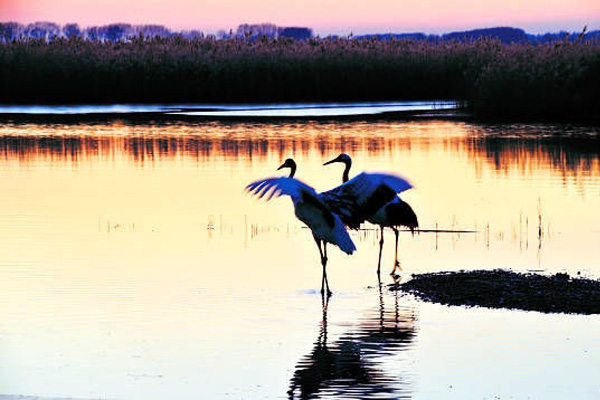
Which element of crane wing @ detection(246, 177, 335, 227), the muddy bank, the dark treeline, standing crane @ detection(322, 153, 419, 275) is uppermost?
the dark treeline

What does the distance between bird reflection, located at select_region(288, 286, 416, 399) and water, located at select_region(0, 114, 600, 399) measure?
2 centimetres

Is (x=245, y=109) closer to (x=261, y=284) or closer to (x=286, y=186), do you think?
(x=261, y=284)

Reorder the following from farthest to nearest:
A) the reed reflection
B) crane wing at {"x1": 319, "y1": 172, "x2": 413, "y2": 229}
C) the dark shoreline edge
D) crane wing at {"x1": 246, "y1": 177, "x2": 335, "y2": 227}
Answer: the dark shoreline edge < the reed reflection < crane wing at {"x1": 319, "y1": 172, "x2": 413, "y2": 229} < crane wing at {"x1": 246, "y1": 177, "x2": 335, "y2": 227}

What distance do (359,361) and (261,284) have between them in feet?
9.06

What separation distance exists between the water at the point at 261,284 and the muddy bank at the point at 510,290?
24cm

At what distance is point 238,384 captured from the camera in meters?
7.76

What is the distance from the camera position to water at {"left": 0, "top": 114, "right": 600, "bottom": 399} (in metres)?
7.97

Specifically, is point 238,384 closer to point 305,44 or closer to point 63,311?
point 63,311

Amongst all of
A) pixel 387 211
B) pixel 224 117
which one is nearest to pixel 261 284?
pixel 387 211

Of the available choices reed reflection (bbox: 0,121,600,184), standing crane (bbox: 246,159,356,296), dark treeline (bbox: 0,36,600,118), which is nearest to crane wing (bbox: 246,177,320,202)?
standing crane (bbox: 246,159,356,296)

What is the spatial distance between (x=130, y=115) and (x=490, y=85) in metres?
10.7

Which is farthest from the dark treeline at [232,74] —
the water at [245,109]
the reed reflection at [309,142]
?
the reed reflection at [309,142]

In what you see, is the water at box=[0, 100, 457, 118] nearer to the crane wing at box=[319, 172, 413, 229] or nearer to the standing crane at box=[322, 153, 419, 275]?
the standing crane at box=[322, 153, 419, 275]

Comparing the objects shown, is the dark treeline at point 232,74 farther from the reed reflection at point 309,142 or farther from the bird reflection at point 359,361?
the bird reflection at point 359,361
